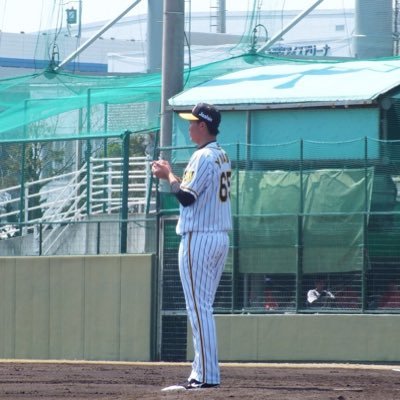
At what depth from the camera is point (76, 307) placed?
15.7m

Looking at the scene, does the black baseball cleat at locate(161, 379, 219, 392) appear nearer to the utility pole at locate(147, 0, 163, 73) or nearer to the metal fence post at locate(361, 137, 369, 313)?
the metal fence post at locate(361, 137, 369, 313)

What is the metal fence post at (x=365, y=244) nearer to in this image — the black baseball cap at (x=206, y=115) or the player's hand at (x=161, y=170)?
the black baseball cap at (x=206, y=115)

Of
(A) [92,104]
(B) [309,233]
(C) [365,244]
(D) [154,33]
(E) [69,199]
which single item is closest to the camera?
(C) [365,244]

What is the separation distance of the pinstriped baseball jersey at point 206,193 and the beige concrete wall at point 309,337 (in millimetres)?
6280

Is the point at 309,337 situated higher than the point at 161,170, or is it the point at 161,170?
the point at 161,170

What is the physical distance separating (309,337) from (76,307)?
326cm

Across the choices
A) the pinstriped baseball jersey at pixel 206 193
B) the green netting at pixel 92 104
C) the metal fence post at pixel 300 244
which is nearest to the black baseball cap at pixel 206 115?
the pinstriped baseball jersey at pixel 206 193

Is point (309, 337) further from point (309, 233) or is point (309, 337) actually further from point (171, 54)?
point (171, 54)

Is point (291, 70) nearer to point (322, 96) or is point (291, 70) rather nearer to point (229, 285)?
point (322, 96)

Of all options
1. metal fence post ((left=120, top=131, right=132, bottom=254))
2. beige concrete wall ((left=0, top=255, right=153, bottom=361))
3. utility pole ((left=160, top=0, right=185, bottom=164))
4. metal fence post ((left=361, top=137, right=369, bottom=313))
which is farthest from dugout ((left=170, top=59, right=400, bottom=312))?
beige concrete wall ((left=0, top=255, right=153, bottom=361))

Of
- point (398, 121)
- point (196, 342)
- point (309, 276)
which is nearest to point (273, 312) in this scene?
point (309, 276)

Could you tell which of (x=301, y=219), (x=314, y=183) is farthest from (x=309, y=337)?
(x=314, y=183)

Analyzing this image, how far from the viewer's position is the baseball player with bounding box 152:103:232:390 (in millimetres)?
7977

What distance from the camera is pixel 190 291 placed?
8023 mm
